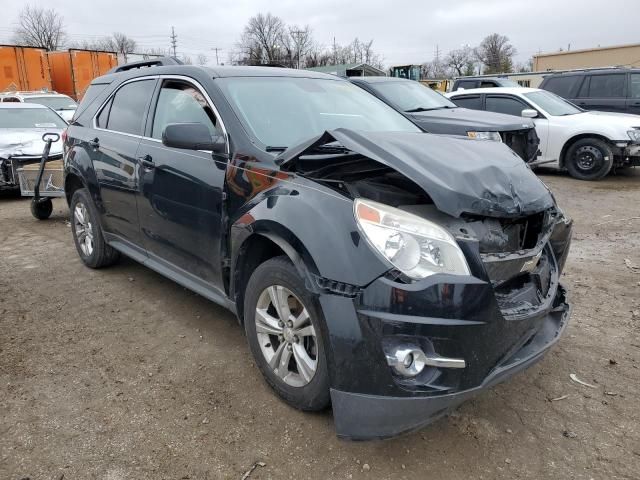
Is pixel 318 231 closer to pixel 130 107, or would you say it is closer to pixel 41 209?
pixel 130 107

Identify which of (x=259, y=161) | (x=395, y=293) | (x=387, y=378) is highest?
(x=259, y=161)

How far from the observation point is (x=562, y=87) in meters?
12.1

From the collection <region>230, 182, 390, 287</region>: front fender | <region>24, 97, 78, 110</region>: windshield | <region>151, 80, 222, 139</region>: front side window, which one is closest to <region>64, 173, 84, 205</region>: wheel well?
<region>151, 80, 222, 139</region>: front side window

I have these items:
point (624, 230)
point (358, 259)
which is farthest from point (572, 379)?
point (624, 230)

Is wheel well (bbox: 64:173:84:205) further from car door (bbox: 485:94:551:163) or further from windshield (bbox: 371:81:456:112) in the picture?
car door (bbox: 485:94:551:163)

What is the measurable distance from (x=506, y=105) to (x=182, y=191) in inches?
338

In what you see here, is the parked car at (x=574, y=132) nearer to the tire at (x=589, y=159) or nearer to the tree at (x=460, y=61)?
the tire at (x=589, y=159)

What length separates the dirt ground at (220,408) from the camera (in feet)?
7.73

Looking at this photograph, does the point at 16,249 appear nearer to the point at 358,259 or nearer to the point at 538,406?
the point at 358,259

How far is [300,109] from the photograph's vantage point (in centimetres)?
Answer: 339

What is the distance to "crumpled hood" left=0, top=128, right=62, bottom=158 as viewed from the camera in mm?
8516

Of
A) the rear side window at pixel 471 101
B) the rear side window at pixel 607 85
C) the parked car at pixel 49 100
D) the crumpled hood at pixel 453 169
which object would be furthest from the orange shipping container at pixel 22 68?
the crumpled hood at pixel 453 169

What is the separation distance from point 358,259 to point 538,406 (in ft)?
4.64

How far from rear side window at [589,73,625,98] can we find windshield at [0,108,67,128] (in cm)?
1134
